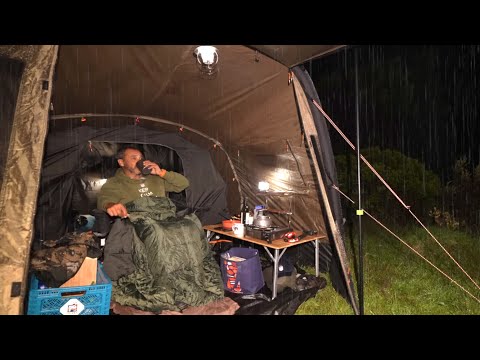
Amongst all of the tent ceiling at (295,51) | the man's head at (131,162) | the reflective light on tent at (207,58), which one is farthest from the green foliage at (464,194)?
the man's head at (131,162)

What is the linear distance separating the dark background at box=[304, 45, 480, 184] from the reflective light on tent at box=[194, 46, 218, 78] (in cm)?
828

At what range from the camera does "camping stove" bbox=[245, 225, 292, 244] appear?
3.27 m

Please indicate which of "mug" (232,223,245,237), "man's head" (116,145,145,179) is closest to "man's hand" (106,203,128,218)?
"man's head" (116,145,145,179)

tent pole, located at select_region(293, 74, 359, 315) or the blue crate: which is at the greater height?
tent pole, located at select_region(293, 74, 359, 315)

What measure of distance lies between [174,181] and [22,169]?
2.22 meters

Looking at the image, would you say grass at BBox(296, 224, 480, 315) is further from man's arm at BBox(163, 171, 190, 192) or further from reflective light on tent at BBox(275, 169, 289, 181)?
man's arm at BBox(163, 171, 190, 192)

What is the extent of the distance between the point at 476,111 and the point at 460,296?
8.99 metres

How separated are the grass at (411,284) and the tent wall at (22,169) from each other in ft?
7.55

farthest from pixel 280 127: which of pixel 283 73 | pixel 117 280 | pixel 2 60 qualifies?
pixel 2 60

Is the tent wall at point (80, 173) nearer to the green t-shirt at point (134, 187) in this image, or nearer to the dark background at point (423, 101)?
the green t-shirt at point (134, 187)

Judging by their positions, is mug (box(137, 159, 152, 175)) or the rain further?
the rain

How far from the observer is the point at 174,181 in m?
4.16

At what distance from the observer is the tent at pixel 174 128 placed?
79.7 inches

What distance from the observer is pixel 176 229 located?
3246 mm
